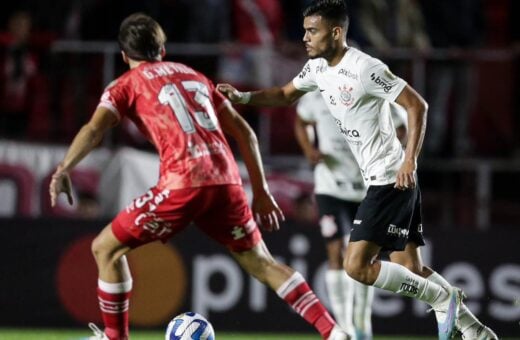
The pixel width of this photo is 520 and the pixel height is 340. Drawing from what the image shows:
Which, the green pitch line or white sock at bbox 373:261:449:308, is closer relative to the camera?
white sock at bbox 373:261:449:308

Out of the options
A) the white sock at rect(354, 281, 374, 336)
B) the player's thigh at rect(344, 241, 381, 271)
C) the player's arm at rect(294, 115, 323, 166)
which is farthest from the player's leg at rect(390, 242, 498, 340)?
the player's arm at rect(294, 115, 323, 166)

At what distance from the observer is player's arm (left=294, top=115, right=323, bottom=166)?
30.9 feet

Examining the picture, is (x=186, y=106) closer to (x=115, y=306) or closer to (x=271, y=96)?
(x=271, y=96)

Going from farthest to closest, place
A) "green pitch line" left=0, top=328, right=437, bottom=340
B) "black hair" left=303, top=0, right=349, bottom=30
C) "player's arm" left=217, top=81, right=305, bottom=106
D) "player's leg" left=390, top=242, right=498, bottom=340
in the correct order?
1. "green pitch line" left=0, top=328, right=437, bottom=340
2. "player's arm" left=217, top=81, right=305, bottom=106
3. "player's leg" left=390, top=242, right=498, bottom=340
4. "black hair" left=303, top=0, right=349, bottom=30

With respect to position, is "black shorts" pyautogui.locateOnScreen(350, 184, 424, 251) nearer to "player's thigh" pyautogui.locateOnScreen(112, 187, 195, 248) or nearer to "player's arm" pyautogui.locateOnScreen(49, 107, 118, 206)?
"player's thigh" pyautogui.locateOnScreen(112, 187, 195, 248)

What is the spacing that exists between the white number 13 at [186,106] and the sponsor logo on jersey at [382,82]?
3.31 ft

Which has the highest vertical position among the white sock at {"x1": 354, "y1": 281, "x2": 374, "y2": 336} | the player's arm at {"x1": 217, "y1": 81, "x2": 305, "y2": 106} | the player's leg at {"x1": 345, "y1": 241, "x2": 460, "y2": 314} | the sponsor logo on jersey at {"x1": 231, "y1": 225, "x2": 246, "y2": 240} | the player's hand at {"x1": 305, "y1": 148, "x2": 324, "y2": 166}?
the player's arm at {"x1": 217, "y1": 81, "x2": 305, "y2": 106}

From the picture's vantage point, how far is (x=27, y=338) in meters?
10.0

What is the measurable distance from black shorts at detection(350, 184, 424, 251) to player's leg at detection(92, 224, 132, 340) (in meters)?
1.41

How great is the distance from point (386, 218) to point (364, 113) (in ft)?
2.14

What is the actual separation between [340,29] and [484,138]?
5931mm

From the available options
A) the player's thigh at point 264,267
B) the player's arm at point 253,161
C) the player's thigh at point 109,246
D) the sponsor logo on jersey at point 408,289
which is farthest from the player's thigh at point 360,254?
the player's thigh at point 109,246

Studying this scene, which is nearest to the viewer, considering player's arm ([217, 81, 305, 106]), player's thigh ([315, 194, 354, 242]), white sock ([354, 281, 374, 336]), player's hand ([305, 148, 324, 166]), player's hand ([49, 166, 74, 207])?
player's hand ([49, 166, 74, 207])

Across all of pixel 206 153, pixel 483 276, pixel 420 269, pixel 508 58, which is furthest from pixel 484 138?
pixel 206 153
